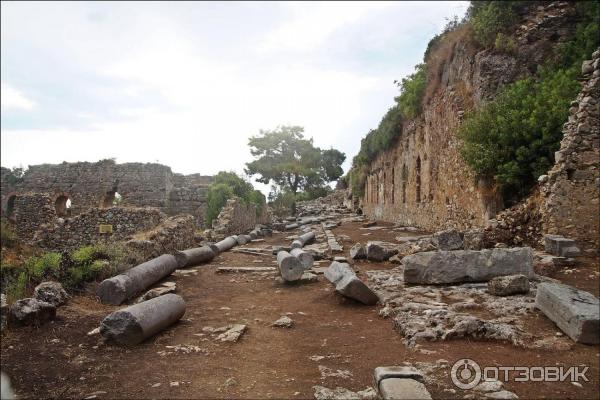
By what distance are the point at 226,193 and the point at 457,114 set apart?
10423mm

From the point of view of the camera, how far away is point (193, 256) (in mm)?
10484

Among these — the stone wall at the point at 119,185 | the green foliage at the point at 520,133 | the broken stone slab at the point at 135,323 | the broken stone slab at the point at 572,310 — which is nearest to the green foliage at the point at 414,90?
the green foliage at the point at 520,133

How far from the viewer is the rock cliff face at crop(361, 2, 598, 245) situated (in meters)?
11.4

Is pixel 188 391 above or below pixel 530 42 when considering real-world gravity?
below

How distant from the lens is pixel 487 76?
38.0 ft

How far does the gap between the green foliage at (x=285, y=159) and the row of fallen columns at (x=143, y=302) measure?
1353 inches

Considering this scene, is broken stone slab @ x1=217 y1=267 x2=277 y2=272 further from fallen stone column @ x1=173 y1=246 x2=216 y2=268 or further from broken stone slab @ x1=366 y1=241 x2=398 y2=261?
broken stone slab @ x1=366 y1=241 x2=398 y2=261

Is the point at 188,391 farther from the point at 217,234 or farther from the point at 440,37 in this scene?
the point at 440,37

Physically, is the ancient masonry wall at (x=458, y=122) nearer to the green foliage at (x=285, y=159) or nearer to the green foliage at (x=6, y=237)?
the green foliage at (x=6, y=237)

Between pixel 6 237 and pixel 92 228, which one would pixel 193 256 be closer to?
pixel 92 228

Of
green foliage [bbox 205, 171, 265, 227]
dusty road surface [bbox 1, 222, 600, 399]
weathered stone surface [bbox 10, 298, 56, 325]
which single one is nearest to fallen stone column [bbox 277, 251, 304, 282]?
dusty road surface [bbox 1, 222, 600, 399]

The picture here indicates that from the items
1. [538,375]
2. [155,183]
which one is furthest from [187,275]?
[155,183]

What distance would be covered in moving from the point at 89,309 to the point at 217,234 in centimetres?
907

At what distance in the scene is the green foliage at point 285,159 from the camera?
45438 millimetres
